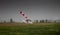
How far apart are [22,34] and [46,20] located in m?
7.30

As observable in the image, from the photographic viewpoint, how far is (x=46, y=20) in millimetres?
10930

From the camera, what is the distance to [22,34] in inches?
146

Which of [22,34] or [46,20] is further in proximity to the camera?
[46,20]
